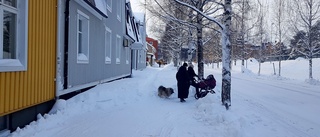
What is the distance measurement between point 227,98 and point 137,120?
3.06m

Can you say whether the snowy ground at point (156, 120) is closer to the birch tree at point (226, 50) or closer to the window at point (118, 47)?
the birch tree at point (226, 50)

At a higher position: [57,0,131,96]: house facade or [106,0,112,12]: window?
[106,0,112,12]: window

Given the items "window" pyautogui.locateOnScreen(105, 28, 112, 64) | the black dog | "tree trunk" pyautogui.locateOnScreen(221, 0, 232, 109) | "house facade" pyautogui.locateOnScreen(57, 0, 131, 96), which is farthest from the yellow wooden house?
"window" pyautogui.locateOnScreen(105, 28, 112, 64)

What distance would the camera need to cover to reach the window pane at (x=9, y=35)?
5605mm

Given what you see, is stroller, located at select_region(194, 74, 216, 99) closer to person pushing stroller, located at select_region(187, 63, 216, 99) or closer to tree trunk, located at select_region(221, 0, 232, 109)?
person pushing stroller, located at select_region(187, 63, 216, 99)

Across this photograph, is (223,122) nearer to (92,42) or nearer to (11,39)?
(11,39)

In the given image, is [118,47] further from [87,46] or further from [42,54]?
[42,54]

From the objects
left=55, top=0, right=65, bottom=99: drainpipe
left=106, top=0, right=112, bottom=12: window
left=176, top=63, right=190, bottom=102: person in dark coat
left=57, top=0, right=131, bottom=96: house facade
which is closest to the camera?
left=55, top=0, right=65, bottom=99: drainpipe

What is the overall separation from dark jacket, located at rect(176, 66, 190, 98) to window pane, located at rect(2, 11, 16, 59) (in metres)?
6.57

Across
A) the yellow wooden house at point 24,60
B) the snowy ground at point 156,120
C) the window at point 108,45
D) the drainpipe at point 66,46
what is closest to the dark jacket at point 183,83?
the snowy ground at point 156,120

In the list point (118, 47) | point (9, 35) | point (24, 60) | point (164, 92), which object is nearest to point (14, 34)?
point (9, 35)

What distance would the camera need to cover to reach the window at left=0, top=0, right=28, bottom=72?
18.2 feet

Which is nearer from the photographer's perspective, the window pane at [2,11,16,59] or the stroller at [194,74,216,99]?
the window pane at [2,11,16,59]

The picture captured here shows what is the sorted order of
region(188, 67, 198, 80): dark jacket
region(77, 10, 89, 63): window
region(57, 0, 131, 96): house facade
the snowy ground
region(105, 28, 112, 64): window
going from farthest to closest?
1. region(105, 28, 112, 64): window
2. region(188, 67, 198, 80): dark jacket
3. region(77, 10, 89, 63): window
4. region(57, 0, 131, 96): house facade
5. the snowy ground
